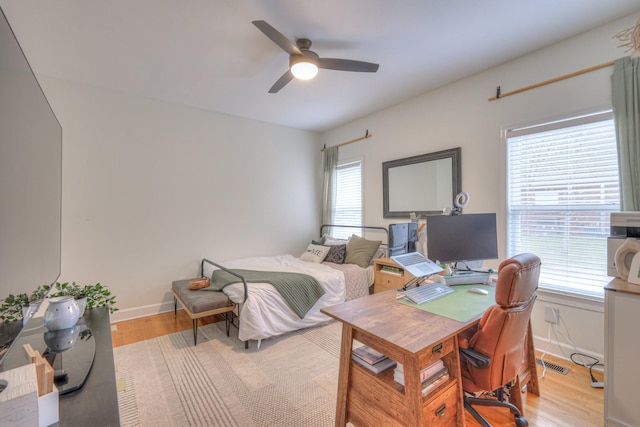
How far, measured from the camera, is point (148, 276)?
3.52m

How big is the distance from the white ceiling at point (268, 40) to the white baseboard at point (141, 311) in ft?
8.90

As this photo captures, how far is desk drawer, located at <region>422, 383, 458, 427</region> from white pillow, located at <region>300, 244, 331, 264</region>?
2696 mm

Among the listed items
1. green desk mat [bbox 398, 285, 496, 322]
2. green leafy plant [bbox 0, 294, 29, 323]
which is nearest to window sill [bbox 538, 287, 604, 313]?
green desk mat [bbox 398, 285, 496, 322]

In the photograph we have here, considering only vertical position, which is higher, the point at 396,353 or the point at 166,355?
the point at 396,353

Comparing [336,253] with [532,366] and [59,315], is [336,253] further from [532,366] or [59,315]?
[59,315]

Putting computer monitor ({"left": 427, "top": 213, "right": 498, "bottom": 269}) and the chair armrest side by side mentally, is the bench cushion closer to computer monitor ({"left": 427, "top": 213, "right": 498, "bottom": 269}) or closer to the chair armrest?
computer monitor ({"left": 427, "top": 213, "right": 498, "bottom": 269})

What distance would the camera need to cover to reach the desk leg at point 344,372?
1444 millimetres

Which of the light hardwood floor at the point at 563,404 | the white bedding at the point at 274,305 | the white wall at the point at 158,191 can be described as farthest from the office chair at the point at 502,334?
the white wall at the point at 158,191

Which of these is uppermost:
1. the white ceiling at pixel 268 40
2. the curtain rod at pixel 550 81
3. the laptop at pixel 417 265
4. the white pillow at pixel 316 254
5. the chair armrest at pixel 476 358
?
the white ceiling at pixel 268 40

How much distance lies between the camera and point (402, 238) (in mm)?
3047

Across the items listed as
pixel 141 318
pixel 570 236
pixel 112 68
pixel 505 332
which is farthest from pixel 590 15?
pixel 141 318

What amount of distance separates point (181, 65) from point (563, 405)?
425 centimetres

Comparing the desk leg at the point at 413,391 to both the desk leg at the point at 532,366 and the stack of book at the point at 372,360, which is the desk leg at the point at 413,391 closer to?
the stack of book at the point at 372,360

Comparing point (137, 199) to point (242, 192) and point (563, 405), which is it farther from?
point (563, 405)
